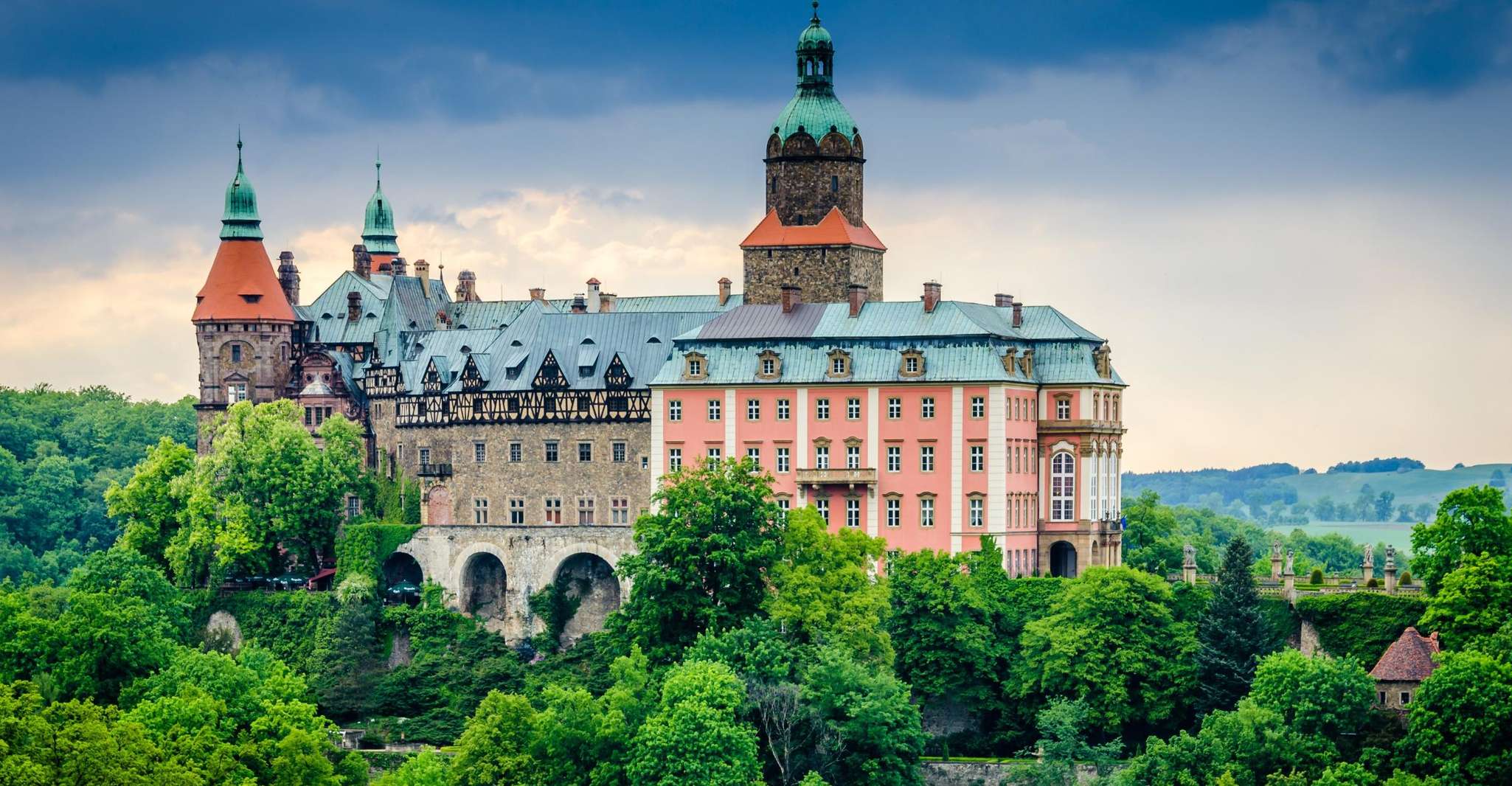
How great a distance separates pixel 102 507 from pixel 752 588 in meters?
57.7

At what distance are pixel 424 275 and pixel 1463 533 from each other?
46.9 metres

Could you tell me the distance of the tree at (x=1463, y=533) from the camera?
3214 inches

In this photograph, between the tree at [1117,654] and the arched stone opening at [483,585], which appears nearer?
the tree at [1117,654]

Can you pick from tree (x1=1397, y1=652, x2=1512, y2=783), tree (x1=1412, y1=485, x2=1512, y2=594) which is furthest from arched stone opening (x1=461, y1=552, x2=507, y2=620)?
tree (x1=1397, y1=652, x2=1512, y2=783)

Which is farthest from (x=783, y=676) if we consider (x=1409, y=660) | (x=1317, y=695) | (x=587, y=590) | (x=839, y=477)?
(x=1409, y=660)

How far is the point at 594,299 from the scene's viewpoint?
356 ft

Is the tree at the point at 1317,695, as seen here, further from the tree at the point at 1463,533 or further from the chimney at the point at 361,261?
the chimney at the point at 361,261

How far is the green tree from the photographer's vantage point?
84.1 m

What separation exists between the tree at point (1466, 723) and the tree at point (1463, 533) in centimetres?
551

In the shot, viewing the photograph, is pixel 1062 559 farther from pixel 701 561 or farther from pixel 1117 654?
pixel 701 561

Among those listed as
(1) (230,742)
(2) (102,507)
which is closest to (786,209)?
(1) (230,742)

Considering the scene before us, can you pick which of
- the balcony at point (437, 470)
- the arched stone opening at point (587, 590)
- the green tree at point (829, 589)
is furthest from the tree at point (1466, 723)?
the balcony at point (437, 470)

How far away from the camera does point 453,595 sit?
97.3m

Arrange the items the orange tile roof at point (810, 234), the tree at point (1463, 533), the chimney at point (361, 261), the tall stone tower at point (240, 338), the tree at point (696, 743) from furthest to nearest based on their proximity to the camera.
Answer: the chimney at point (361, 261)
the tall stone tower at point (240, 338)
the orange tile roof at point (810, 234)
the tree at point (1463, 533)
the tree at point (696, 743)
